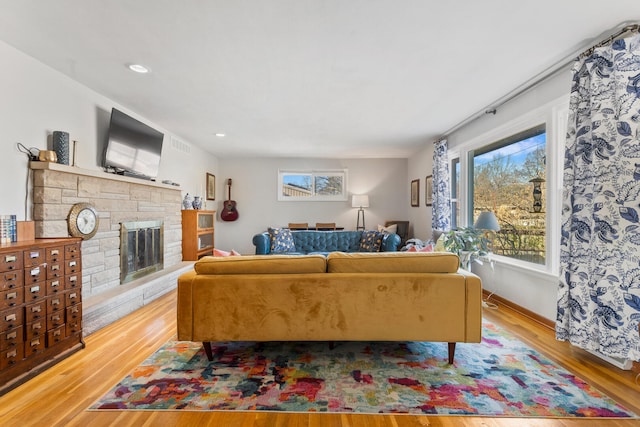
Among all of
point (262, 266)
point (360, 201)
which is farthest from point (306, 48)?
point (360, 201)

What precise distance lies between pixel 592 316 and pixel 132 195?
4.79 m

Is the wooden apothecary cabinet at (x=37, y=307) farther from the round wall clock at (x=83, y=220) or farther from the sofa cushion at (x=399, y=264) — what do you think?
the sofa cushion at (x=399, y=264)

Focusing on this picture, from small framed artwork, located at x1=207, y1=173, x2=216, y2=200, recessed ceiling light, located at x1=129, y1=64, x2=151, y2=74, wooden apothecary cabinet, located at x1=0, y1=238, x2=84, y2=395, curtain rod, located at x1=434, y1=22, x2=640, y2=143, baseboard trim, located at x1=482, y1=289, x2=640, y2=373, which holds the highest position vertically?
curtain rod, located at x1=434, y1=22, x2=640, y2=143

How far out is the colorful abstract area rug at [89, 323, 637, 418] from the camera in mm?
1710

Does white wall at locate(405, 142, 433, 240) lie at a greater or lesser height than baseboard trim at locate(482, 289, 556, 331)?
greater

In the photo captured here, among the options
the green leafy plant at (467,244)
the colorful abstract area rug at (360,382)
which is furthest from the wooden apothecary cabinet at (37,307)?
the green leafy plant at (467,244)

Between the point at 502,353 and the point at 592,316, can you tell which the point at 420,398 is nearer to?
the point at 502,353

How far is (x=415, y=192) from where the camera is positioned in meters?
6.54

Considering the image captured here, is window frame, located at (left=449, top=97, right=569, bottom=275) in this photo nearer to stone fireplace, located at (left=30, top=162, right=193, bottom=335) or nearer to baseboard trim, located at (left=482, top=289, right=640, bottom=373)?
baseboard trim, located at (left=482, top=289, right=640, bottom=373)

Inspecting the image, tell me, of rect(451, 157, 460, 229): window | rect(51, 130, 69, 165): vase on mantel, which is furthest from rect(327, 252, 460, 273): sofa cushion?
rect(451, 157, 460, 229): window

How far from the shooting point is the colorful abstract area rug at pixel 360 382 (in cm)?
171

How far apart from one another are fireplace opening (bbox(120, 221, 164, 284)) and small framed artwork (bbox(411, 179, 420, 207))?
492 cm

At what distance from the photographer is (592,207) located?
2.20m

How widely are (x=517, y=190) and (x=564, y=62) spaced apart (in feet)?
4.62
